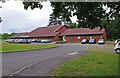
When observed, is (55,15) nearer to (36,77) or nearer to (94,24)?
(94,24)

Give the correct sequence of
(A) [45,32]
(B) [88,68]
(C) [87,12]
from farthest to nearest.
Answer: (A) [45,32] < (B) [88,68] < (C) [87,12]

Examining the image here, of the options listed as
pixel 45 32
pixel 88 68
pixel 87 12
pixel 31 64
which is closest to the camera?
pixel 87 12

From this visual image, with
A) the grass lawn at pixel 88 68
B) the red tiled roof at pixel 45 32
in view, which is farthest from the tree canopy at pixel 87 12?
the red tiled roof at pixel 45 32

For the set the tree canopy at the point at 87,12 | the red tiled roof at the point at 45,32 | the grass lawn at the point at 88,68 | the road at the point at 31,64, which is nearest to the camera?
the tree canopy at the point at 87,12

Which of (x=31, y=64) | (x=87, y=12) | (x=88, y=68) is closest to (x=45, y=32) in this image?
(x=31, y=64)

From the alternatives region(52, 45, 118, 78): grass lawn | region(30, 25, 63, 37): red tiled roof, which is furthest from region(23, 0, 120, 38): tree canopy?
region(30, 25, 63, 37): red tiled roof

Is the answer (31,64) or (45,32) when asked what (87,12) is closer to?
(31,64)

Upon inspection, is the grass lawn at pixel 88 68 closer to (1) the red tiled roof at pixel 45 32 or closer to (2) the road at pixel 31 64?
(2) the road at pixel 31 64

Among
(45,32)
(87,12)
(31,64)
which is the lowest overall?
(45,32)

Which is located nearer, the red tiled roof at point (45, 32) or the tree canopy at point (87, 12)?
the tree canopy at point (87, 12)

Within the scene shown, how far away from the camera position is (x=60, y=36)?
94.4 m

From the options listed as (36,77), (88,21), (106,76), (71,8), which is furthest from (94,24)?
(36,77)

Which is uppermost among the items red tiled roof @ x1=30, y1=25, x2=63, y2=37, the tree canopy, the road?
the tree canopy

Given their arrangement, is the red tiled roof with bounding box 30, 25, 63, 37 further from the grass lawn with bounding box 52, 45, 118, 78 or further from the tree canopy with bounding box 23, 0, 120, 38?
the tree canopy with bounding box 23, 0, 120, 38
